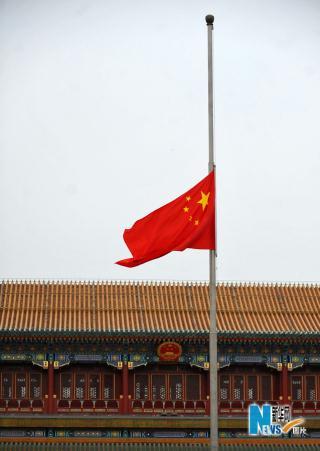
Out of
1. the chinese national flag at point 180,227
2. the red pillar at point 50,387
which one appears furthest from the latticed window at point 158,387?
the chinese national flag at point 180,227

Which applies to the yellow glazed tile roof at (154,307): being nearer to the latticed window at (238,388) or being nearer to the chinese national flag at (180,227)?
the latticed window at (238,388)

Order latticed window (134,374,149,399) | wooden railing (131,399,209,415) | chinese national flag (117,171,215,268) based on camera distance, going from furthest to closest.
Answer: latticed window (134,374,149,399), wooden railing (131,399,209,415), chinese national flag (117,171,215,268)

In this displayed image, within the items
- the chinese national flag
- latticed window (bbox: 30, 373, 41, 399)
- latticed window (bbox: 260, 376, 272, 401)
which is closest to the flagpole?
the chinese national flag

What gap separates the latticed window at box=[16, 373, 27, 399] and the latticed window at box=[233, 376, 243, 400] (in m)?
9.05

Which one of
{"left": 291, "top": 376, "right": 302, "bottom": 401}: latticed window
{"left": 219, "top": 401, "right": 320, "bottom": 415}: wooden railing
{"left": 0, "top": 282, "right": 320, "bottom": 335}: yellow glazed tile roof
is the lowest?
{"left": 219, "top": 401, "right": 320, "bottom": 415}: wooden railing

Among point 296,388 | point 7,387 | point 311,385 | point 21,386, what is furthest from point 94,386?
point 311,385

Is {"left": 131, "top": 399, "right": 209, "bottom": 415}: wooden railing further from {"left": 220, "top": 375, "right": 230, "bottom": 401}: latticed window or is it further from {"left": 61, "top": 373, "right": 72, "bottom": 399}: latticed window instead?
{"left": 61, "top": 373, "right": 72, "bottom": 399}: latticed window

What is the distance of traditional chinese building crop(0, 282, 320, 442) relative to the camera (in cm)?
4578

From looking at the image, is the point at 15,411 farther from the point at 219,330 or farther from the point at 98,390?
the point at 219,330

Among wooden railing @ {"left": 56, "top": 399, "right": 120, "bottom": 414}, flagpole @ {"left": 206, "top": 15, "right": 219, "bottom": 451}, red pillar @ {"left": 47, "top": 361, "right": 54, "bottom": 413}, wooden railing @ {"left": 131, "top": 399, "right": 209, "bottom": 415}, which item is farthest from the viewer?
wooden railing @ {"left": 131, "top": 399, "right": 209, "bottom": 415}

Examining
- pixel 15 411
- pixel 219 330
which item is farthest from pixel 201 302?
pixel 15 411

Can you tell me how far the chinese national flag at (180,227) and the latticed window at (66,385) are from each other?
20.6 meters

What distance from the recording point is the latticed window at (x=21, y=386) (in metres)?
46.8

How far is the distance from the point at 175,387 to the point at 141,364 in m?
2.01
